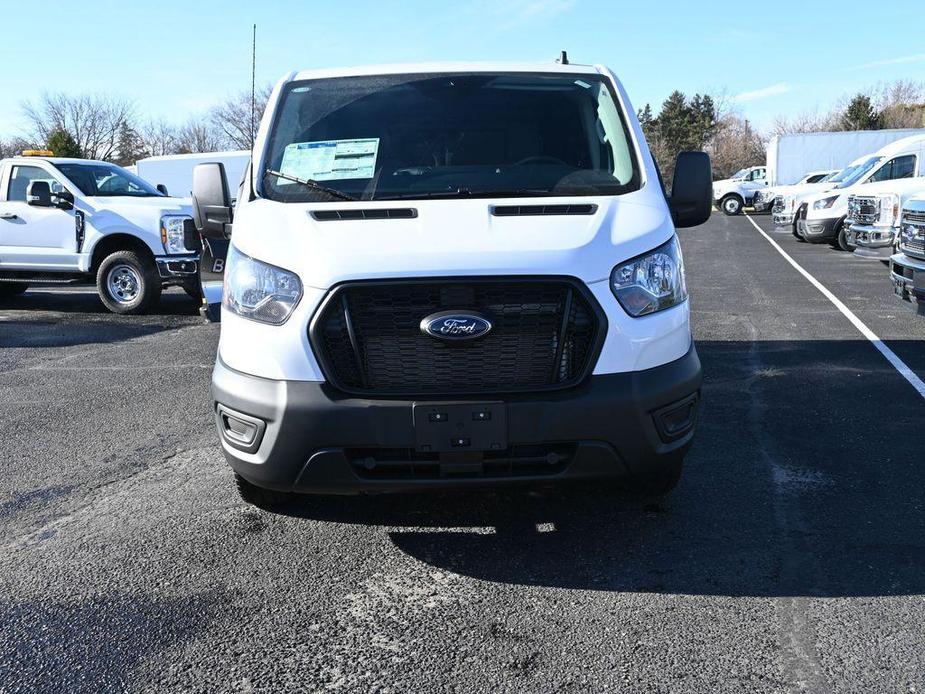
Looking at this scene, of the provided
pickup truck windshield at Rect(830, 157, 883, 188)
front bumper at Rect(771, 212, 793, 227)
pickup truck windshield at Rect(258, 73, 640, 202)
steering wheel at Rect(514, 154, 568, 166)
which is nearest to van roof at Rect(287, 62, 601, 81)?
pickup truck windshield at Rect(258, 73, 640, 202)

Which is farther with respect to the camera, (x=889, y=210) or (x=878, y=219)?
(x=878, y=219)

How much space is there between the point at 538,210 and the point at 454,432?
3.35ft

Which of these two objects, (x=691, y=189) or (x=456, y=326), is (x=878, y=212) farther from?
(x=456, y=326)

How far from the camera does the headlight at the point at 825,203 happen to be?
18.8 metres

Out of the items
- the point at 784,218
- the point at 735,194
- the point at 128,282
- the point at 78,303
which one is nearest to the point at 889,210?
the point at 784,218

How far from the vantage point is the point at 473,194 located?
3.88 metres

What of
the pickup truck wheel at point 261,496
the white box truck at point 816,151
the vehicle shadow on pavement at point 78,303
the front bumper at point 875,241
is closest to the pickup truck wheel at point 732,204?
the white box truck at point 816,151

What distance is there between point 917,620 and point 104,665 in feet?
8.86

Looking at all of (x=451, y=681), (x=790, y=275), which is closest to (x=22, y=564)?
(x=451, y=681)

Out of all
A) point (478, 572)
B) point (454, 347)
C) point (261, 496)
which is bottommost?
point (478, 572)

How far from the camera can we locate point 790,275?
1405cm

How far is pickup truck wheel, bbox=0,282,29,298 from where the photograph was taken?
12685 mm

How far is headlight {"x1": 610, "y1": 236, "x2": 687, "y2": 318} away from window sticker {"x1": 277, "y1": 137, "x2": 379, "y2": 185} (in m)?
1.39

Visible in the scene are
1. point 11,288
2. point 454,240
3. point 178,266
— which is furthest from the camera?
point 11,288
